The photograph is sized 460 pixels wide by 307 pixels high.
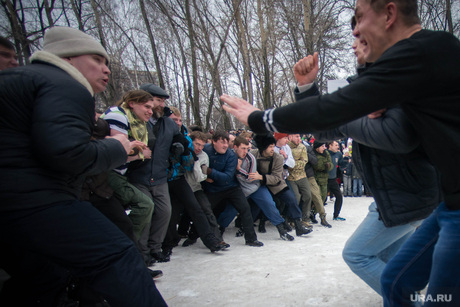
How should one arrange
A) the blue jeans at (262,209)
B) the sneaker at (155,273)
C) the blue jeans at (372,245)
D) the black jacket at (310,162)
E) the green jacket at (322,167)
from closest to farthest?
the blue jeans at (372,245)
the sneaker at (155,273)
the blue jeans at (262,209)
the black jacket at (310,162)
the green jacket at (322,167)

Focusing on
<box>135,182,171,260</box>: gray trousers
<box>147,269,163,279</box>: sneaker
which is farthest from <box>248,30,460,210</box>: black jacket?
<box>135,182,171,260</box>: gray trousers

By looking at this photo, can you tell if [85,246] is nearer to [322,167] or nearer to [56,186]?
[56,186]

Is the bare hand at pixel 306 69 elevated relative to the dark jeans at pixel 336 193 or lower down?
elevated

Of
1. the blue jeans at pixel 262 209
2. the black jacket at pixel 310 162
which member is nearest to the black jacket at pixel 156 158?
the blue jeans at pixel 262 209

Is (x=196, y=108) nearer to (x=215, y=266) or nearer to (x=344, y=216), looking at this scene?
(x=344, y=216)

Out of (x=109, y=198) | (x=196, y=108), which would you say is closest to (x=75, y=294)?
(x=109, y=198)

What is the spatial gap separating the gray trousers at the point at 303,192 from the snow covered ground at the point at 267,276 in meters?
1.08

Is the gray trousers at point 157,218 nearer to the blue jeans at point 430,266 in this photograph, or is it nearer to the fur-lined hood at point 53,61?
the fur-lined hood at point 53,61

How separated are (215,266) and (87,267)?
2.53 m

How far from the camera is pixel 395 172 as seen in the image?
1.81 m

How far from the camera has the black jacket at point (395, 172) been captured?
65.4 inches

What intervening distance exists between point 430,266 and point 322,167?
539 centimetres

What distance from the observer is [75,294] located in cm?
254

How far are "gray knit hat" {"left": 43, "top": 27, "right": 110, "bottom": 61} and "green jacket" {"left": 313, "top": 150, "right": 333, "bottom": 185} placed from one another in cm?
564
